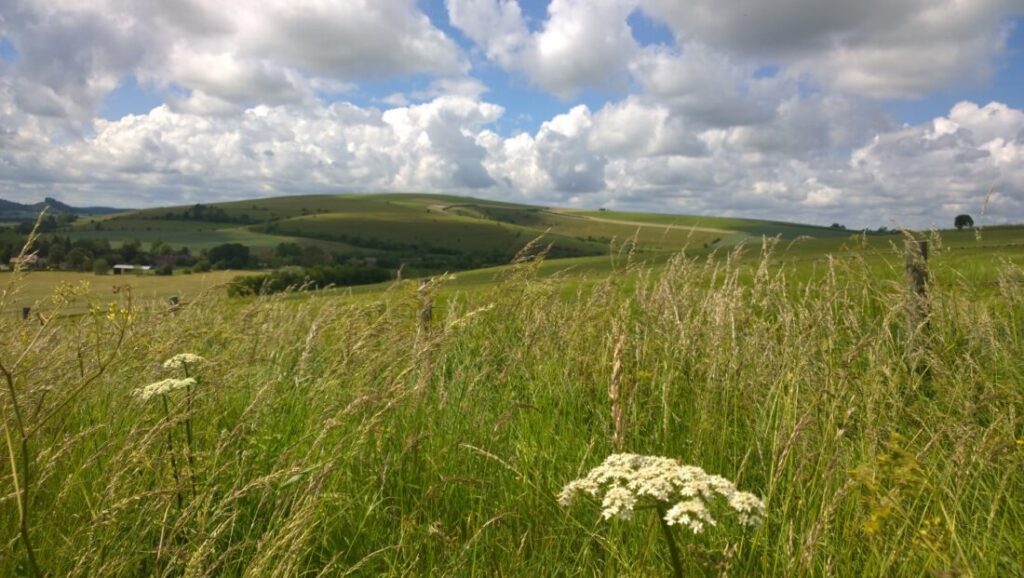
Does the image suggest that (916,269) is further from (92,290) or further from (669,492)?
(92,290)

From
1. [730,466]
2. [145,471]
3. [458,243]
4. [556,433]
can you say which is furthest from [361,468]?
[458,243]

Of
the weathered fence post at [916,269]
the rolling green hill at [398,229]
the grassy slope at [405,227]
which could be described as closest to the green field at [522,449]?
the weathered fence post at [916,269]

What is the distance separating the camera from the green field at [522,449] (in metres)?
2.95

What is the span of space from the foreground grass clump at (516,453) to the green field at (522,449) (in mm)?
28

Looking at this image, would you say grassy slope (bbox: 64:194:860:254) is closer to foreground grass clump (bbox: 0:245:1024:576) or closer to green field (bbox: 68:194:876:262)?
green field (bbox: 68:194:876:262)

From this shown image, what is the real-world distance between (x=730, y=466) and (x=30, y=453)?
4.44 metres

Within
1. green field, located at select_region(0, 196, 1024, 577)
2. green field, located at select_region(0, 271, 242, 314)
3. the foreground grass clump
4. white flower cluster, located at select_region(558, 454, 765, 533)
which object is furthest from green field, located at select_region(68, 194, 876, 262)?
white flower cluster, located at select_region(558, 454, 765, 533)

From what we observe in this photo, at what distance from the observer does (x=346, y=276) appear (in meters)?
53.0

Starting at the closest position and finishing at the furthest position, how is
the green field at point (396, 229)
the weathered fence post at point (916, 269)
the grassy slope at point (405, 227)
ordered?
the weathered fence post at point (916, 269), the green field at point (396, 229), the grassy slope at point (405, 227)

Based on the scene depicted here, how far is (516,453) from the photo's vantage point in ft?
13.6

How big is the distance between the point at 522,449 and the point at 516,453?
8.5 inches

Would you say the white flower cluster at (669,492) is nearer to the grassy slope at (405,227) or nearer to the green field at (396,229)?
the green field at (396,229)

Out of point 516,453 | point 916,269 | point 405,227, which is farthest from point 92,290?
point 405,227

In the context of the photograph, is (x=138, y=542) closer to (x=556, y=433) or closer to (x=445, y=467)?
(x=445, y=467)
